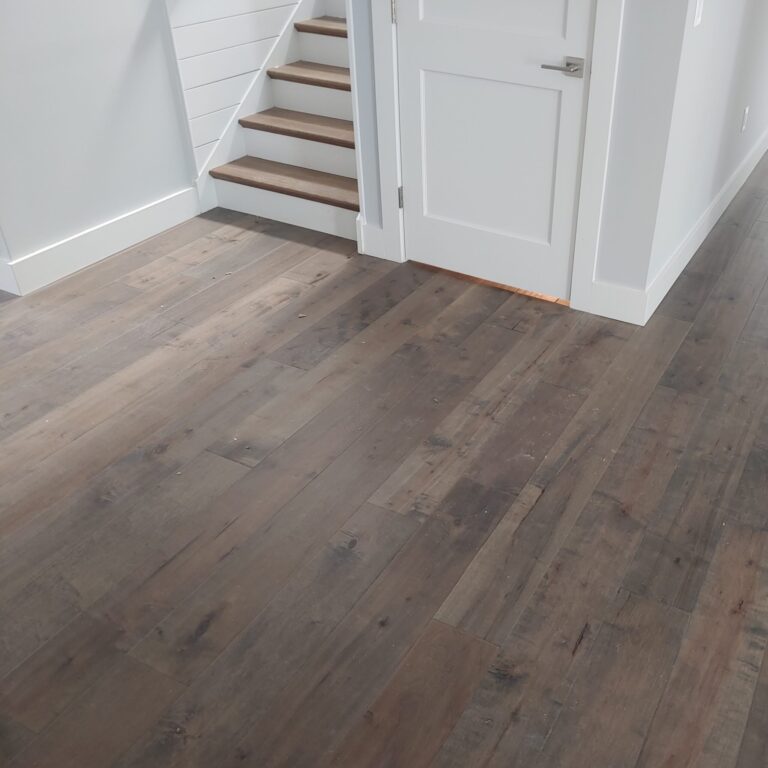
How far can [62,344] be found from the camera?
3191 millimetres

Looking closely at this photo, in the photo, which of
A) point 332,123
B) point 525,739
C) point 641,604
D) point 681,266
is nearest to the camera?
point 525,739

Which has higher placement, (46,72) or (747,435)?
(46,72)

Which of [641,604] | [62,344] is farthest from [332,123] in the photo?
[641,604]

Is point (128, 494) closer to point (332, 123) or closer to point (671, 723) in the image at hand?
point (671, 723)

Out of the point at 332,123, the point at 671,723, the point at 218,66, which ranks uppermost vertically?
the point at 218,66

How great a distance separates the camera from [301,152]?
13.6 feet

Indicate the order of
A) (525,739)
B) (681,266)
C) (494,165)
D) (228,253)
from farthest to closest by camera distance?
(228,253) → (681,266) → (494,165) → (525,739)

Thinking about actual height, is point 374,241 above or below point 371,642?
above

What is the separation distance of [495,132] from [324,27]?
1608 mm

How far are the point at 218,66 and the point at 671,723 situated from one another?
354 centimetres

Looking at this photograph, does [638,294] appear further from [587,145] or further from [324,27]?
[324,27]

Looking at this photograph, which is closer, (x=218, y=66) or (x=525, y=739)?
(x=525, y=739)

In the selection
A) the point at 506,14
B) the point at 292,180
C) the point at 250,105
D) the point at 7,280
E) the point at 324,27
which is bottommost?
the point at 7,280

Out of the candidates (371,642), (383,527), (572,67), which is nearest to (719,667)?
(371,642)
